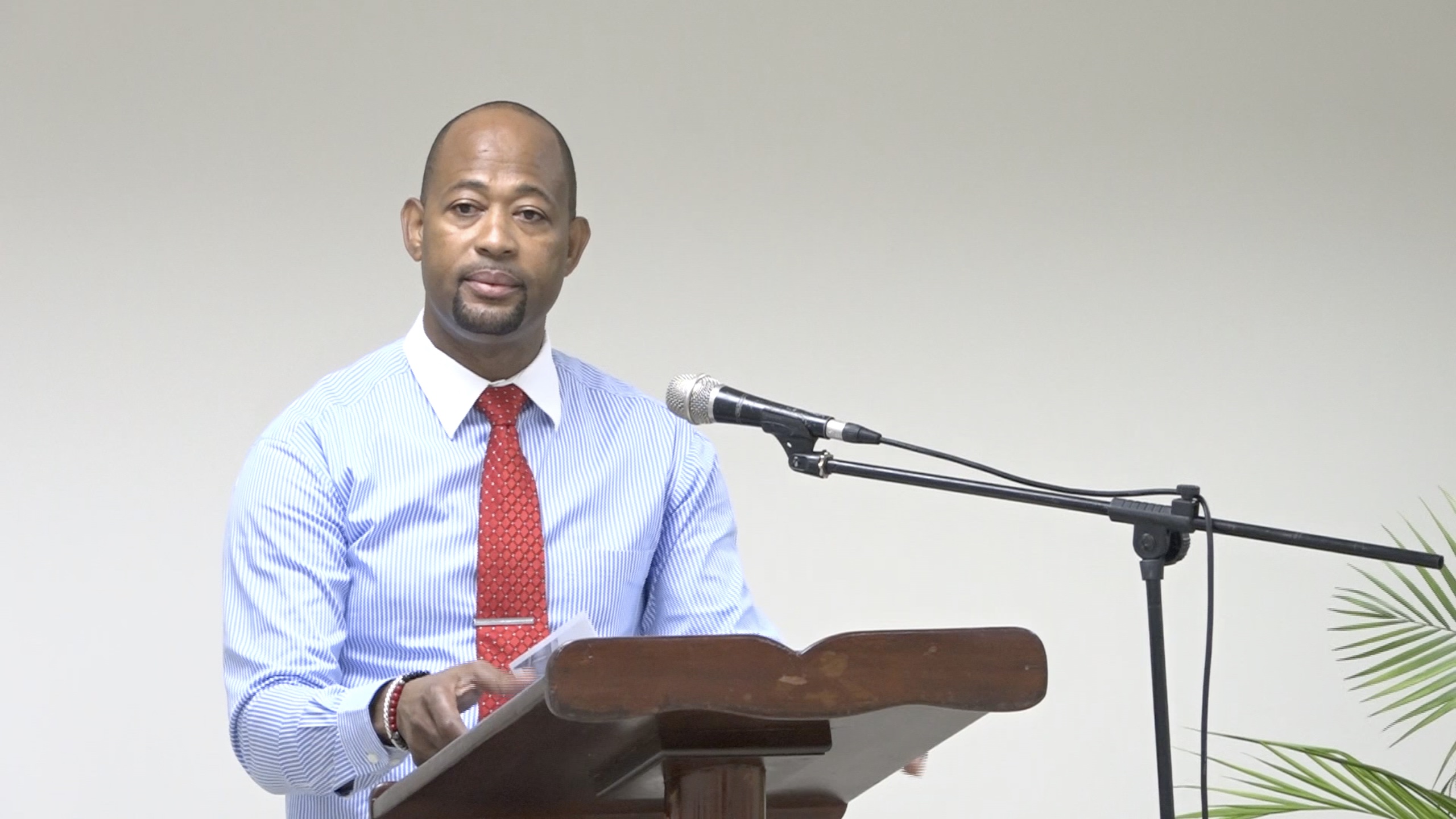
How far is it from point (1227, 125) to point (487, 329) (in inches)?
103

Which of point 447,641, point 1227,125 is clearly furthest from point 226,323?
point 1227,125

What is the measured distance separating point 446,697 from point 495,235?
0.90 meters

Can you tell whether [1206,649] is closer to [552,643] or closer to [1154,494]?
[1154,494]

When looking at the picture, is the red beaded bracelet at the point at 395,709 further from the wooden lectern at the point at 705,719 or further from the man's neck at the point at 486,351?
the man's neck at the point at 486,351

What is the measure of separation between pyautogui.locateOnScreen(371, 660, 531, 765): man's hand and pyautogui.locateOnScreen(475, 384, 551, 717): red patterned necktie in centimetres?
53

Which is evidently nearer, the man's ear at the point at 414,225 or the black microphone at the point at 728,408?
the black microphone at the point at 728,408

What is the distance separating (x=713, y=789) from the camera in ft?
4.88

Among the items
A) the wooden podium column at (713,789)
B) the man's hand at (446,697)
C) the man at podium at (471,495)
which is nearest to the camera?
the wooden podium column at (713,789)

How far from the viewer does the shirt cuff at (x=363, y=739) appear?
71.8 inches

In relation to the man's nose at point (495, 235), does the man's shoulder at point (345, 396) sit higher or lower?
lower

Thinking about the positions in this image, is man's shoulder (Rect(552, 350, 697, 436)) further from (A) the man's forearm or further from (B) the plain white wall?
(B) the plain white wall

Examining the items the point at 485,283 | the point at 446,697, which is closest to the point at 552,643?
the point at 446,697

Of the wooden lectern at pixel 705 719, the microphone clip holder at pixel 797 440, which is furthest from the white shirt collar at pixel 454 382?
the wooden lectern at pixel 705 719

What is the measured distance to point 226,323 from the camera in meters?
3.82
